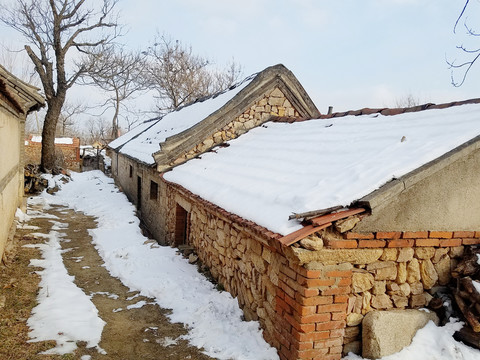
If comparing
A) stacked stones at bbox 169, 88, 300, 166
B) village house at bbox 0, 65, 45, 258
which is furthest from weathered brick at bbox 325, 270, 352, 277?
stacked stones at bbox 169, 88, 300, 166

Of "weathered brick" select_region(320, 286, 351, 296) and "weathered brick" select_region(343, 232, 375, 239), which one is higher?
"weathered brick" select_region(343, 232, 375, 239)

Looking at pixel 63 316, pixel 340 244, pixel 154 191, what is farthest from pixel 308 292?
pixel 154 191

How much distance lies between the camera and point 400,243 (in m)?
3.92

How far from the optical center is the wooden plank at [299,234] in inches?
133

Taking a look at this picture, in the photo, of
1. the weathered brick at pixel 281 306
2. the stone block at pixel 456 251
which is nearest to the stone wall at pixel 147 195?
the weathered brick at pixel 281 306

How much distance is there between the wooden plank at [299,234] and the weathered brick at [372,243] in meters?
0.57

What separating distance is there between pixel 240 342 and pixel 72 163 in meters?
28.6

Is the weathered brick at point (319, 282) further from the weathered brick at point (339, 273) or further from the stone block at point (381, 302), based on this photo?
the stone block at point (381, 302)

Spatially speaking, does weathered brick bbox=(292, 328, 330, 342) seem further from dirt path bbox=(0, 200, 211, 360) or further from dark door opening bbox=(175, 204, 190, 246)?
dark door opening bbox=(175, 204, 190, 246)

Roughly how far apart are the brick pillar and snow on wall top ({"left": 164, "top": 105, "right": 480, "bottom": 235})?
0.58m

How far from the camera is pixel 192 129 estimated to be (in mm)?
9102

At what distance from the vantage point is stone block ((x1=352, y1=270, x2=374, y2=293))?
3854 millimetres

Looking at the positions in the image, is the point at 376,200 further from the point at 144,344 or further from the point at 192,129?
the point at 192,129

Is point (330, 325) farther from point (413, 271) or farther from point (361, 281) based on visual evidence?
point (413, 271)
